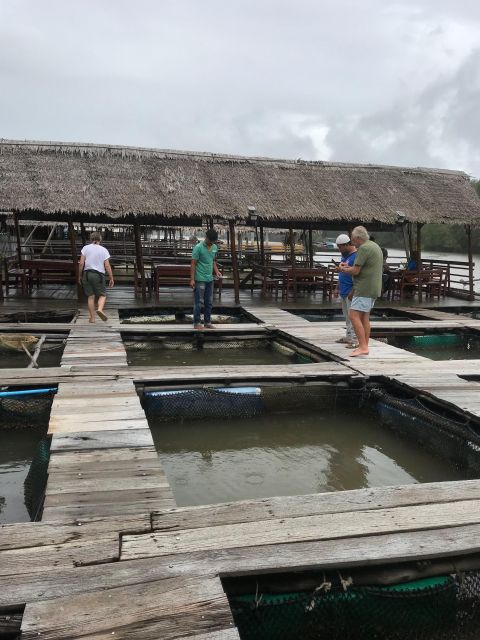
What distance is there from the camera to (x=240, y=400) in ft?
18.4

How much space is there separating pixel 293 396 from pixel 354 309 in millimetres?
1252

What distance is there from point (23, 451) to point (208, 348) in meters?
4.03

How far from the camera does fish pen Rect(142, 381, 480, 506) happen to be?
14.4ft

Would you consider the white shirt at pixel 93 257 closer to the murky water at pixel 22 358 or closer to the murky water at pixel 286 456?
the murky water at pixel 22 358

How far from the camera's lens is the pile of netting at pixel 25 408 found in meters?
5.12

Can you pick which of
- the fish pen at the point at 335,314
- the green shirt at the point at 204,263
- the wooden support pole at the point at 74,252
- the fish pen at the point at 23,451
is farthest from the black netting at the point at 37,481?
the fish pen at the point at 335,314

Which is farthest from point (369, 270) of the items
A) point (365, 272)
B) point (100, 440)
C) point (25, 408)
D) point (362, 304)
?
point (25, 408)

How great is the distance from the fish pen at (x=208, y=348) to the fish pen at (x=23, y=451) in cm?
275

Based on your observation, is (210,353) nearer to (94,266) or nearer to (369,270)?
(94,266)

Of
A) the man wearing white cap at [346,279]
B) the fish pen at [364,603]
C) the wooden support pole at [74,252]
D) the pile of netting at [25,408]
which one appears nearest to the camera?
the fish pen at [364,603]

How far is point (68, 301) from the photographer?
1070cm

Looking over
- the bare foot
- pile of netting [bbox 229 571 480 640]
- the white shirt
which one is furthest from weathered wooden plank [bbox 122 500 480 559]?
the white shirt

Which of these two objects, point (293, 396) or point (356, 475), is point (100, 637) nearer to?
point (356, 475)

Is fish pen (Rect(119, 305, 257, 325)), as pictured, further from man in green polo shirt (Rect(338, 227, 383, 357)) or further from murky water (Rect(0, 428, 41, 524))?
murky water (Rect(0, 428, 41, 524))
